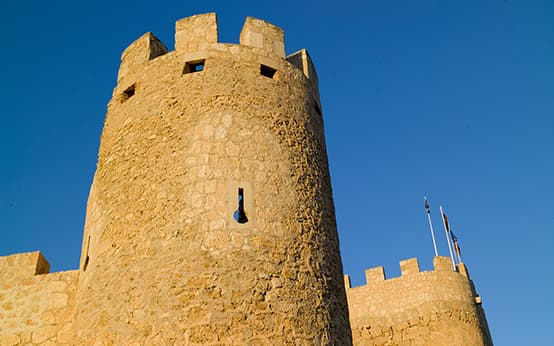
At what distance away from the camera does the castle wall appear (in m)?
7.52

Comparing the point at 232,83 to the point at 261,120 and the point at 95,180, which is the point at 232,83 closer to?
the point at 261,120

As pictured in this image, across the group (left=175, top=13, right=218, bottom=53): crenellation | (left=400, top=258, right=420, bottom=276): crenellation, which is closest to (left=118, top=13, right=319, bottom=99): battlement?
(left=175, top=13, right=218, bottom=53): crenellation

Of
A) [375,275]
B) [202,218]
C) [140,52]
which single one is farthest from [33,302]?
A: [375,275]

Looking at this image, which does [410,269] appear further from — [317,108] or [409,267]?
[317,108]

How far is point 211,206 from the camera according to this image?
6.25 m

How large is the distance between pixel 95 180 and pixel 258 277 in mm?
3143

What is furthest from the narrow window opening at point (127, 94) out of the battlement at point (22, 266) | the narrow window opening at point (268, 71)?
the battlement at point (22, 266)

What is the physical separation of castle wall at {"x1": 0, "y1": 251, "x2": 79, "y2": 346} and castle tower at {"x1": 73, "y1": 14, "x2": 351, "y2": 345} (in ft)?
2.14

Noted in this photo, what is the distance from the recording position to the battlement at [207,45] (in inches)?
297

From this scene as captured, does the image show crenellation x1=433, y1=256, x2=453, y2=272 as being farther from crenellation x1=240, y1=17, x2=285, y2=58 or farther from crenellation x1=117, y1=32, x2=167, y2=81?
crenellation x1=117, y1=32, x2=167, y2=81

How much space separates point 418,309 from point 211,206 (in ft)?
34.1

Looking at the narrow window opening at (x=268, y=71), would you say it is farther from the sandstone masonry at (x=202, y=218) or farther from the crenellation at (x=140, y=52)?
the crenellation at (x=140, y=52)

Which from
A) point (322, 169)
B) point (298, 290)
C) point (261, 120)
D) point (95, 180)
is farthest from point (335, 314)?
point (95, 180)

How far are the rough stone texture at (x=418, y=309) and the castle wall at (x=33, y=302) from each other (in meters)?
9.60
